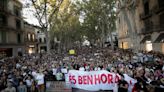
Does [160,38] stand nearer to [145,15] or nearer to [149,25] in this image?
[149,25]

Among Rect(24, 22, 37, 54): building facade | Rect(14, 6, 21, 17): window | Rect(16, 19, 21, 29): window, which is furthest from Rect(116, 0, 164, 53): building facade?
Rect(24, 22, 37, 54): building facade

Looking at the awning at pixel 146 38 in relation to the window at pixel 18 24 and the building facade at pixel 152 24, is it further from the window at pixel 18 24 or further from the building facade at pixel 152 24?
the window at pixel 18 24

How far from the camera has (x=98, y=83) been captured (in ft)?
35.3

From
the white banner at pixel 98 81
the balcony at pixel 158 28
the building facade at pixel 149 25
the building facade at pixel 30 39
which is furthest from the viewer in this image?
the building facade at pixel 30 39

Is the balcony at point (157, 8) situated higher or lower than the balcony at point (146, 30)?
higher

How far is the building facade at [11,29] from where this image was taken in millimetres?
49406

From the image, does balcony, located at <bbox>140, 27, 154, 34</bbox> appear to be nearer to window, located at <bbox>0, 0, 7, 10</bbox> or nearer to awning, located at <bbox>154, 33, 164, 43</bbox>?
awning, located at <bbox>154, 33, 164, 43</bbox>

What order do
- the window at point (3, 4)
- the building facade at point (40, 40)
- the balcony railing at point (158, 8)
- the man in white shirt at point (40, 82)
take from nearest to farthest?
1. the man in white shirt at point (40, 82)
2. the balcony railing at point (158, 8)
3. the window at point (3, 4)
4. the building facade at point (40, 40)

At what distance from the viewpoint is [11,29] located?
52688mm

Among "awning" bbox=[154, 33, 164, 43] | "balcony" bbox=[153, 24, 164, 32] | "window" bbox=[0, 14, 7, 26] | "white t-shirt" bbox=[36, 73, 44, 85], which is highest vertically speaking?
"window" bbox=[0, 14, 7, 26]

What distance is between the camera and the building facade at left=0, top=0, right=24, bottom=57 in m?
49.4

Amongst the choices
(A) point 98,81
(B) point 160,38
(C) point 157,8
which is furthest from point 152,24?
(A) point 98,81

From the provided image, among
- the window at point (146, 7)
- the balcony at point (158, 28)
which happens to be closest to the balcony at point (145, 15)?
the window at point (146, 7)

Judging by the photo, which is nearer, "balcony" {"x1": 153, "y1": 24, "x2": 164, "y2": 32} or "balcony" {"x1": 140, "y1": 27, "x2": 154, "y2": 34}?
"balcony" {"x1": 153, "y1": 24, "x2": 164, "y2": 32}
